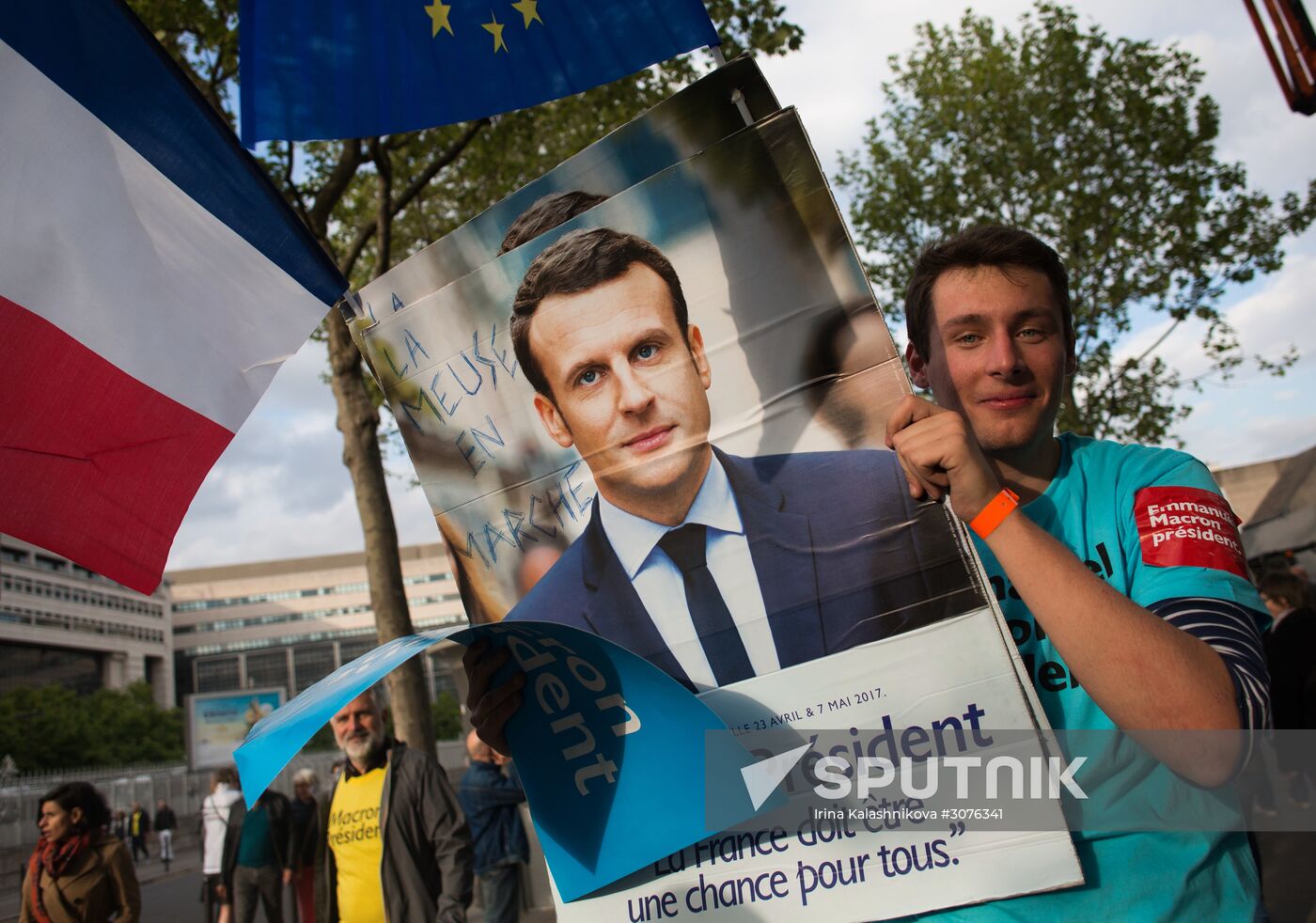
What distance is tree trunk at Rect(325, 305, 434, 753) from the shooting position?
9.99 meters

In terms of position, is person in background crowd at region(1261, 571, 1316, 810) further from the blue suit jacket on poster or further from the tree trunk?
the tree trunk

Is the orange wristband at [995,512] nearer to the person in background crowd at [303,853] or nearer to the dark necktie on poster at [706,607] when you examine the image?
the dark necktie on poster at [706,607]

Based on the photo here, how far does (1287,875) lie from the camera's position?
23.2 ft

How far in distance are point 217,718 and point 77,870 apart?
25912 mm

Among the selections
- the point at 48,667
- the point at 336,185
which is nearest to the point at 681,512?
the point at 336,185

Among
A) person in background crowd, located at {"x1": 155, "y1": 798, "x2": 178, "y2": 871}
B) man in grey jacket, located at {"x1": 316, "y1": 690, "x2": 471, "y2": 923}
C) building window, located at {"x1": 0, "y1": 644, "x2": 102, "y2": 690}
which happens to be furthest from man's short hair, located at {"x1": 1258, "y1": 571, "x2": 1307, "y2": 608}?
A: building window, located at {"x1": 0, "y1": 644, "x2": 102, "y2": 690}

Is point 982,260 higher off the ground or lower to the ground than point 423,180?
lower

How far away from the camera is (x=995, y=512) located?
1.33 m

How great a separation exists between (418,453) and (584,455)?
1.19ft

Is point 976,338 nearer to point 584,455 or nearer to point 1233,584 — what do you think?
point 1233,584

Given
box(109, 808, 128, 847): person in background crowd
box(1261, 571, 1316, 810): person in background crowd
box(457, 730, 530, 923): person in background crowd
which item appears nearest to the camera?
box(1261, 571, 1316, 810): person in background crowd

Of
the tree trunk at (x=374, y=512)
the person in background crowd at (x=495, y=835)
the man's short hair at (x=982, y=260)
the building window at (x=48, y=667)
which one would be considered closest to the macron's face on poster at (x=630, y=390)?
the man's short hair at (x=982, y=260)

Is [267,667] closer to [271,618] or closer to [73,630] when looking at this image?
[271,618]

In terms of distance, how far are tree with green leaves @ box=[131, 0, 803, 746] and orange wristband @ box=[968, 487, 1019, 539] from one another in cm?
756
